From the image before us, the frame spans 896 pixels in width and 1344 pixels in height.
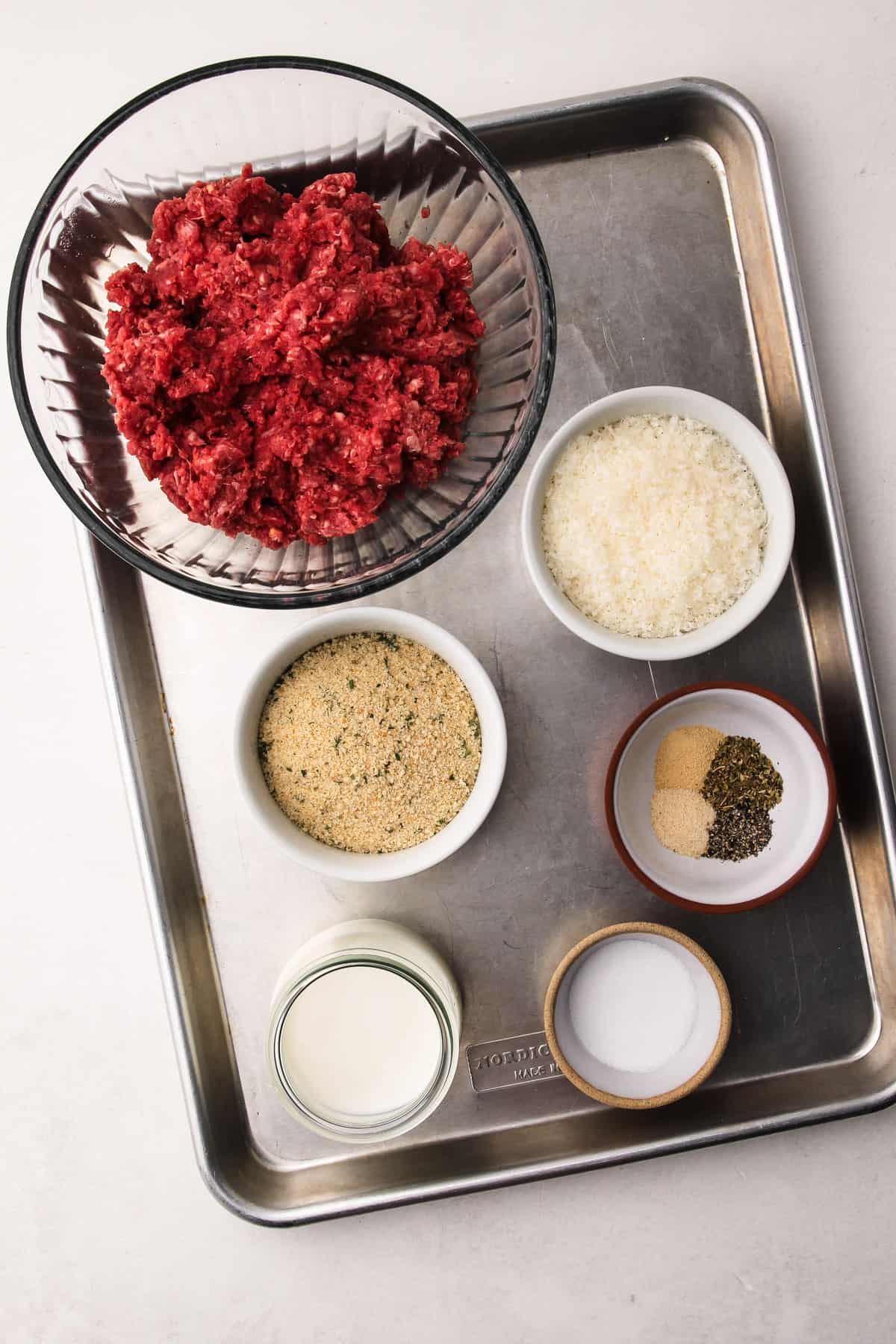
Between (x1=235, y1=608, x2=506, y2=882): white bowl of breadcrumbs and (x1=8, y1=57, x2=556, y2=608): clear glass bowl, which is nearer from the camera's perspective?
(x1=8, y1=57, x2=556, y2=608): clear glass bowl

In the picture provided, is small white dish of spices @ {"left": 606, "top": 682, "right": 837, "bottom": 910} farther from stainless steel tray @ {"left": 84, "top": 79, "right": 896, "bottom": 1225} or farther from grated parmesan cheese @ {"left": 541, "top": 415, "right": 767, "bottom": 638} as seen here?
grated parmesan cheese @ {"left": 541, "top": 415, "right": 767, "bottom": 638}

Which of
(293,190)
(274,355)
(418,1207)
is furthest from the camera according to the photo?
(418,1207)

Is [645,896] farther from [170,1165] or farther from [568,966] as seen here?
[170,1165]

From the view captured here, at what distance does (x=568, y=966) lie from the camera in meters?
1.46

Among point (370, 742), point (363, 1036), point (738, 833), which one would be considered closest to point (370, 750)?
point (370, 742)

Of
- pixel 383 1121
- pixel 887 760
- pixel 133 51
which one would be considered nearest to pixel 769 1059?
pixel 887 760

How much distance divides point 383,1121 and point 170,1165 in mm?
476

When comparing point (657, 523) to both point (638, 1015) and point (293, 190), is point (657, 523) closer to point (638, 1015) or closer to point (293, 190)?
point (293, 190)

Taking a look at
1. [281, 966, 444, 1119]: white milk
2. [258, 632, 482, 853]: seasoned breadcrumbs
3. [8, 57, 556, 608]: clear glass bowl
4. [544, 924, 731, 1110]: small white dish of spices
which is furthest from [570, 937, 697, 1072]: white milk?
[8, 57, 556, 608]: clear glass bowl

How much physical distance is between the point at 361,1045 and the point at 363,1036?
0.5 inches

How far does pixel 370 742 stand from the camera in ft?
4.72

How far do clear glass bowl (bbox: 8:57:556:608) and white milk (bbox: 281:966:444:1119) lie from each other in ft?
2.02

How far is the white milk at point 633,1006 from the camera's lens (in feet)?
4.93

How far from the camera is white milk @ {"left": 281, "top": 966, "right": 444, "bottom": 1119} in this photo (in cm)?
144
